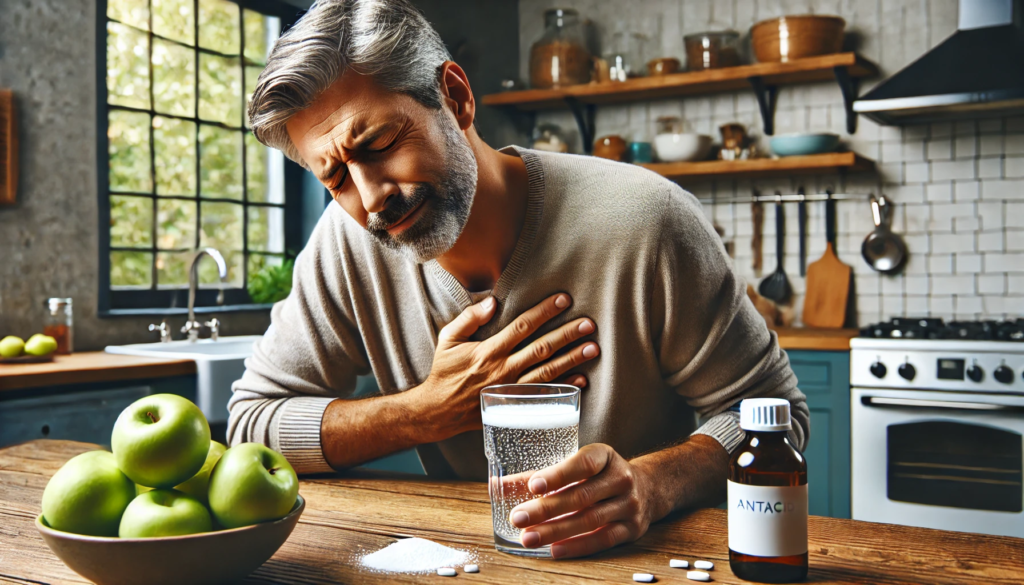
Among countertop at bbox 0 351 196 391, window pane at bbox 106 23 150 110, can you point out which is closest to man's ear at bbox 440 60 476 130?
countertop at bbox 0 351 196 391

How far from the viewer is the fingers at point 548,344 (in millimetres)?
1234

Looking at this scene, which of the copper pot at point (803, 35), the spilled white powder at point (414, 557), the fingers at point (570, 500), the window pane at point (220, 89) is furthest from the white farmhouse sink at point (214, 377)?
the copper pot at point (803, 35)

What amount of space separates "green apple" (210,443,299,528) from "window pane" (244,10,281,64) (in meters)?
3.19

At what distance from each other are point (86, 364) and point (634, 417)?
174 centimetres

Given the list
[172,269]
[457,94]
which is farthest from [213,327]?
[457,94]

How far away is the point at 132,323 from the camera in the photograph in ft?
10.1

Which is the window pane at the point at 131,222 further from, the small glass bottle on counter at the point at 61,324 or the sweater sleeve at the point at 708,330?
the sweater sleeve at the point at 708,330

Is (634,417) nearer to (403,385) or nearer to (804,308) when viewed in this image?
(403,385)

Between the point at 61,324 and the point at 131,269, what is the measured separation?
0.49m

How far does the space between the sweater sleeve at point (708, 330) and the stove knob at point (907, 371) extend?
192cm

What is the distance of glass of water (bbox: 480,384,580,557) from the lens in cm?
87

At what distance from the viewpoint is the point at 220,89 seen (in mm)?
3535

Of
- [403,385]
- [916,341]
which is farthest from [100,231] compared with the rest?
[916,341]

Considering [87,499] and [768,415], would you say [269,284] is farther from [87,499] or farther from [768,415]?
[768,415]
